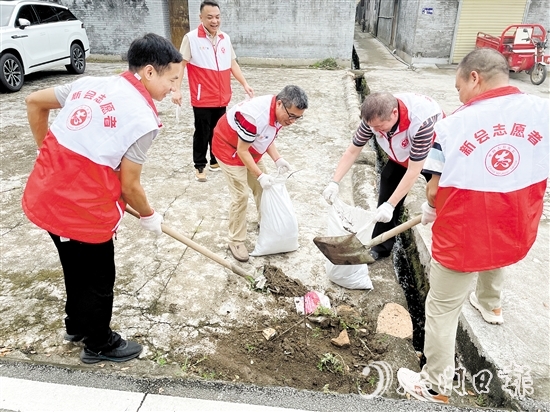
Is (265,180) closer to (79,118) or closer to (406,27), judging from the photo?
(79,118)

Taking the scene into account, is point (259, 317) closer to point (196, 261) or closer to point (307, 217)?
point (196, 261)

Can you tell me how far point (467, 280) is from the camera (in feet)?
6.35

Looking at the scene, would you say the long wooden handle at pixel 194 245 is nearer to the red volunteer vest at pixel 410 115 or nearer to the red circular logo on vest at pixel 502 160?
the red volunteer vest at pixel 410 115

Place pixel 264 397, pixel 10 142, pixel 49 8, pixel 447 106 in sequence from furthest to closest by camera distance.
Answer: pixel 49 8 < pixel 447 106 < pixel 10 142 < pixel 264 397

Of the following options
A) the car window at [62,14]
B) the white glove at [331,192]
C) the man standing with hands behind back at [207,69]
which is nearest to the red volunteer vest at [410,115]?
the white glove at [331,192]

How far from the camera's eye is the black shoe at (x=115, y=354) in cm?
217

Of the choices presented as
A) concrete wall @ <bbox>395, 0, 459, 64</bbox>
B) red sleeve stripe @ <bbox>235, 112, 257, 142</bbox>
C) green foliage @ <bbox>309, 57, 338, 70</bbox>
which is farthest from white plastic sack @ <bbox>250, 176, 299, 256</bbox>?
concrete wall @ <bbox>395, 0, 459, 64</bbox>

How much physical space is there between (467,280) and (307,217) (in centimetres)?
192

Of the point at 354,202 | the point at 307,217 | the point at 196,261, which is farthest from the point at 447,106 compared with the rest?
the point at 196,261

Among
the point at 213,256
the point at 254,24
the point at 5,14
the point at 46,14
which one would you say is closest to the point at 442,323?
the point at 213,256

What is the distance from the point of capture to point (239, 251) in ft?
10.3

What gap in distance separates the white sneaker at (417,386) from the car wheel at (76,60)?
9539 millimetres

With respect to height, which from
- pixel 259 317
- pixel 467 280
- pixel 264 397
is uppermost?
pixel 467 280

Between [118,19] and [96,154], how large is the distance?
36.4ft
